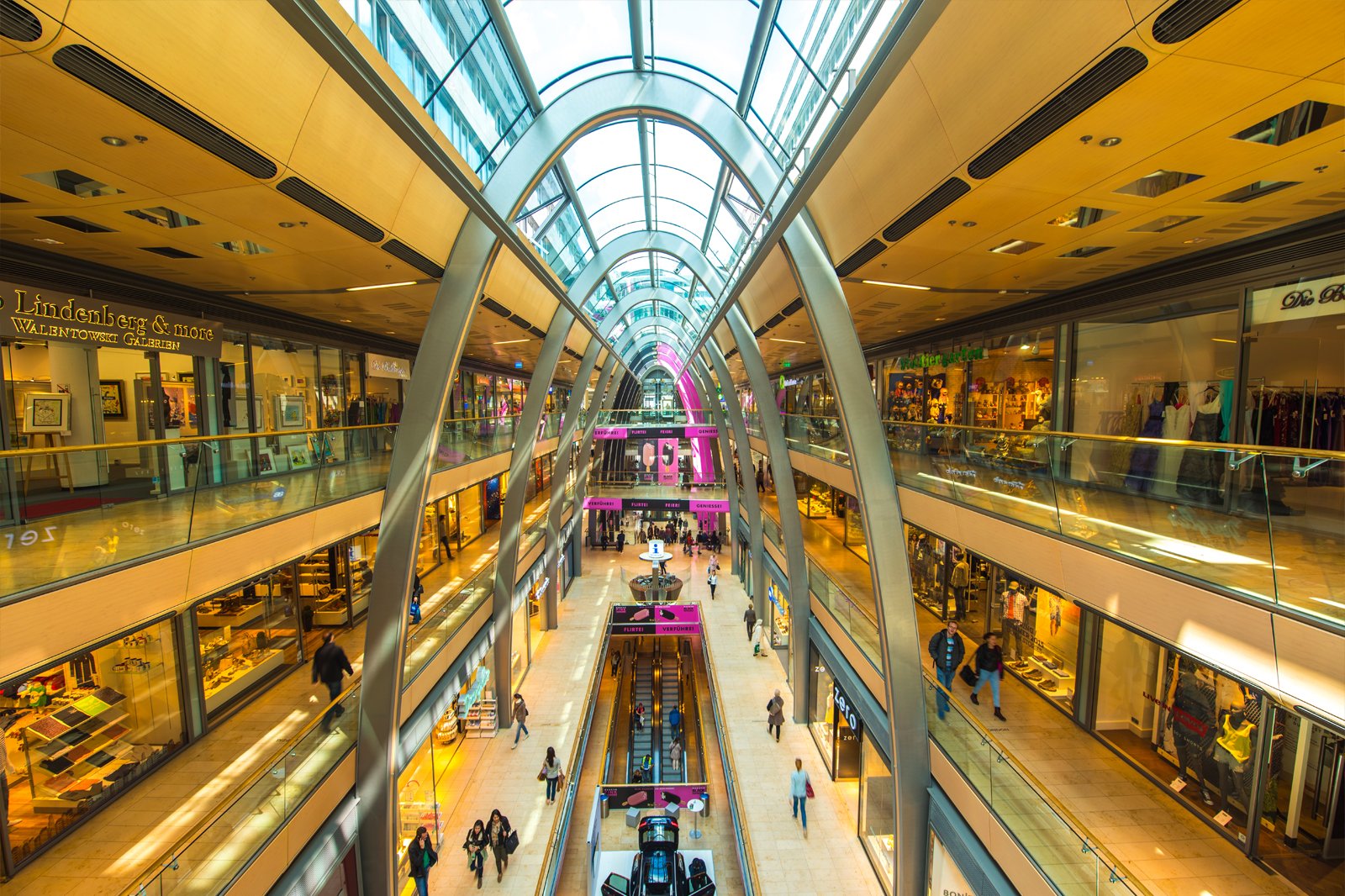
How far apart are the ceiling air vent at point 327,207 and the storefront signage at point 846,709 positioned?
39.4 feet

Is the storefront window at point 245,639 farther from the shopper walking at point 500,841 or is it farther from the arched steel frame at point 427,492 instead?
the shopper walking at point 500,841

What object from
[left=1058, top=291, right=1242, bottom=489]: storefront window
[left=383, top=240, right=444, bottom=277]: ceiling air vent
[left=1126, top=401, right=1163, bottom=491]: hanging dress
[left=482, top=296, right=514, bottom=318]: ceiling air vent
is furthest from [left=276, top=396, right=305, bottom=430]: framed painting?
[left=1126, top=401, right=1163, bottom=491]: hanging dress

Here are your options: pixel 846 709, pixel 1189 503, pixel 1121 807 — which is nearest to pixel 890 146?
pixel 1189 503

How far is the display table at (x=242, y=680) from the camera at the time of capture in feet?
29.3

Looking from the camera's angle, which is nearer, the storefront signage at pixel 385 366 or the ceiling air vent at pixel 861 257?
the ceiling air vent at pixel 861 257

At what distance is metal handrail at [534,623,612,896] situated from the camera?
10633 millimetres

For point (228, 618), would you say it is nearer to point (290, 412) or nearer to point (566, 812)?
point (290, 412)

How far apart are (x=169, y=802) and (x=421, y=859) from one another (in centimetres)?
439

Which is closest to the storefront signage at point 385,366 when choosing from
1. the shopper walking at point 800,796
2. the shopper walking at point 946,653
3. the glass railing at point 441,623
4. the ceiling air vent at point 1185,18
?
the glass railing at point 441,623

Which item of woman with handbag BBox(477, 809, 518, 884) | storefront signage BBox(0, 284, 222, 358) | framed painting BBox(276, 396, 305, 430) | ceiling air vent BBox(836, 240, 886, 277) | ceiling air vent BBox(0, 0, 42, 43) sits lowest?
woman with handbag BBox(477, 809, 518, 884)

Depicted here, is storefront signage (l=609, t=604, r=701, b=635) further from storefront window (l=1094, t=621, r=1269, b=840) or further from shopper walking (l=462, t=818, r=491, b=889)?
storefront window (l=1094, t=621, r=1269, b=840)

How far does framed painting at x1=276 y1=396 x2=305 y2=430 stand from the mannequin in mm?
17309

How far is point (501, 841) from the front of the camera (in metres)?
10.7

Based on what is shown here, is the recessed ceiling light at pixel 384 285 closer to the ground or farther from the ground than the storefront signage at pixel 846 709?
farther from the ground
